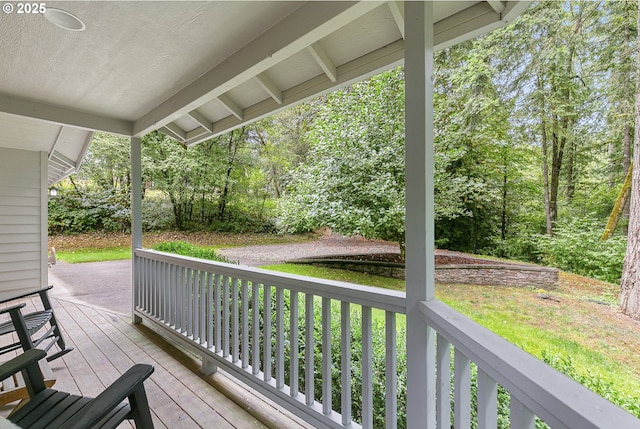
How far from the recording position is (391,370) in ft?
4.61

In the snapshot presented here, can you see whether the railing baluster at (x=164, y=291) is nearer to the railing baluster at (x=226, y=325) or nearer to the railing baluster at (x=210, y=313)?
the railing baluster at (x=210, y=313)

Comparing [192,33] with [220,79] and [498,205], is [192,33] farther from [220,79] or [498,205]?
[498,205]

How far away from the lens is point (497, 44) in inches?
158

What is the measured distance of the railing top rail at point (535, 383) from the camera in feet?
1.65

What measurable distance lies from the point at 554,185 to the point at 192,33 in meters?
3.66

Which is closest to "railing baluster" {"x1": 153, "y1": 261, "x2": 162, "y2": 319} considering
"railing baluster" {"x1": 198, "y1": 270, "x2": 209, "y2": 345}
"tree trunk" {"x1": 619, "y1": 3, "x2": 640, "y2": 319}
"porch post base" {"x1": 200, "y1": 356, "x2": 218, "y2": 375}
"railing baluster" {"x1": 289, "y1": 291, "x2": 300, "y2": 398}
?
"railing baluster" {"x1": 198, "y1": 270, "x2": 209, "y2": 345}

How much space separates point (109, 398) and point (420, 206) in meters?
1.32

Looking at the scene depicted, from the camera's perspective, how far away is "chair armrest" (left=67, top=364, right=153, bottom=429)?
921mm

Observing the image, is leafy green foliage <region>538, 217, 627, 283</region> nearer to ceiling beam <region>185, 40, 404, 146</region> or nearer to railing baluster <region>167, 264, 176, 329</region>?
ceiling beam <region>185, 40, 404, 146</region>

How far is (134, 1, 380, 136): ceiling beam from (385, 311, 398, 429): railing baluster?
140 centimetres

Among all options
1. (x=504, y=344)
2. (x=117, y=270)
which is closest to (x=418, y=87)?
(x=504, y=344)

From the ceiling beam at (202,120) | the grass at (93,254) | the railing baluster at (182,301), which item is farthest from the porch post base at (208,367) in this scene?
the grass at (93,254)

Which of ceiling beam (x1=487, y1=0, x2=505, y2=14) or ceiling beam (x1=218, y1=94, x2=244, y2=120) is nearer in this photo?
ceiling beam (x1=487, y1=0, x2=505, y2=14)

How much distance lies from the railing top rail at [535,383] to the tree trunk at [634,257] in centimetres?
176
